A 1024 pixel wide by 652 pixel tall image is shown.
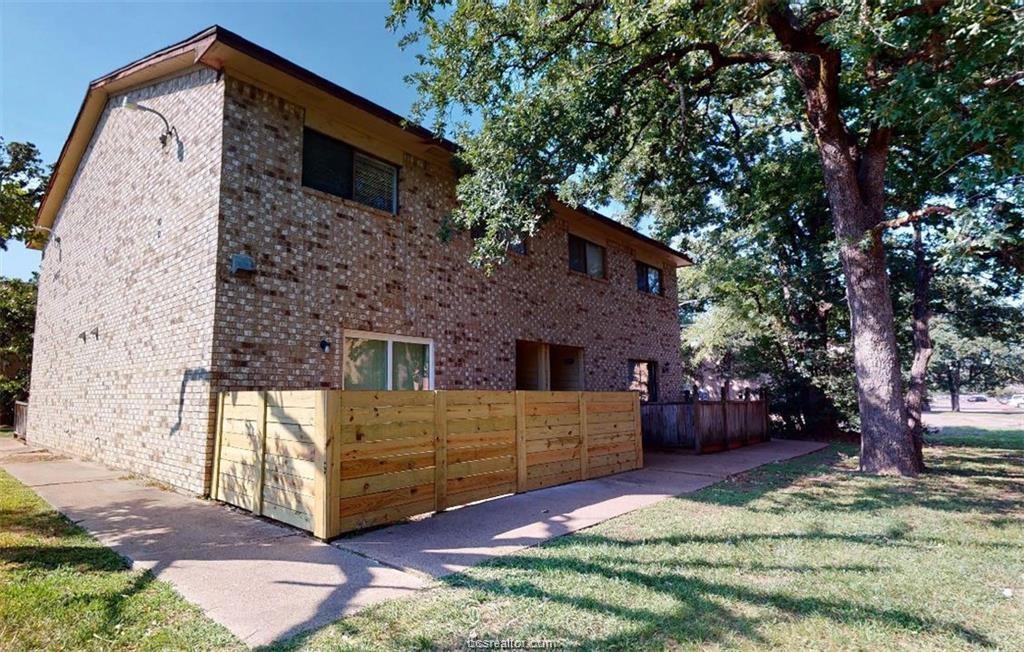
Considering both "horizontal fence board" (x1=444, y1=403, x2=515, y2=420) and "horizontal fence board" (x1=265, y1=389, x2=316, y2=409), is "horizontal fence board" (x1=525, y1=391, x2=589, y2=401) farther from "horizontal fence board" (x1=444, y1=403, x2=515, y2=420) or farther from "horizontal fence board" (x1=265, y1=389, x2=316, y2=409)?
"horizontal fence board" (x1=265, y1=389, x2=316, y2=409)

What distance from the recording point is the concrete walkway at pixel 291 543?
11.5 feet

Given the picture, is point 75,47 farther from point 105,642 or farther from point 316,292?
point 105,642

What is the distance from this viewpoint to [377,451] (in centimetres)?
532

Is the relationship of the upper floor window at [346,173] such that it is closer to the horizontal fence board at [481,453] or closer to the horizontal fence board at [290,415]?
the horizontal fence board at [290,415]

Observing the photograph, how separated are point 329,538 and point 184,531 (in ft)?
5.14

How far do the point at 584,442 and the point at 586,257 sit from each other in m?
6.93

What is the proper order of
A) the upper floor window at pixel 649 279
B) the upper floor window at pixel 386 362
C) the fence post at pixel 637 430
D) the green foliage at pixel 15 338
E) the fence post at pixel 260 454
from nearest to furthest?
the fence post at pixel 260 454
the upper floor window at pixel 386 362
the fence post at pixel 637 430
the upper floor window at pixel 649 279
the green foliage at pixel 15 338

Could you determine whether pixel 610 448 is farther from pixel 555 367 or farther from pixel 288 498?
pixel 288 498

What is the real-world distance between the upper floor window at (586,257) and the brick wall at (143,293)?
850cm

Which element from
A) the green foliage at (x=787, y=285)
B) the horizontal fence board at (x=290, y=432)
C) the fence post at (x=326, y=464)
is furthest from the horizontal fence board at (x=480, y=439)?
the green foliage at (x=787, y=285)

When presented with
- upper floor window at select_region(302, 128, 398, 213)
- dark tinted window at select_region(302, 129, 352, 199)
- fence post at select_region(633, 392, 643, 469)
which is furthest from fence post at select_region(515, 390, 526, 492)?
dark tinted window at select_region(302, 129, 352, 199)

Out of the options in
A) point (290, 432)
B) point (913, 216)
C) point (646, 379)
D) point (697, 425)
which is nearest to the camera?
point (290, 432)

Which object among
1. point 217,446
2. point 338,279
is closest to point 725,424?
point 338,279

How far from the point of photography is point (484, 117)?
9.01 m
